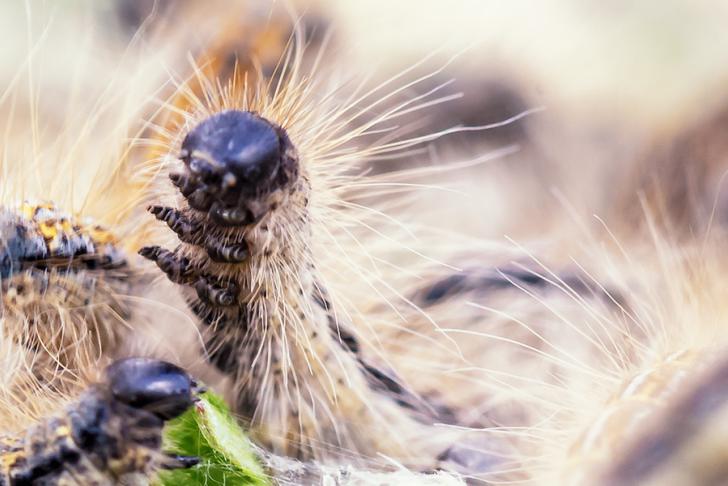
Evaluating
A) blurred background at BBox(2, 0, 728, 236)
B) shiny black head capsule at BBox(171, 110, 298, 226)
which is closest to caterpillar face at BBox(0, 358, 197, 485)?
shiny black head capsule at BBox(171, 110, 298, 226)

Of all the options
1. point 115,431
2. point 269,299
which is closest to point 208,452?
point 115,431

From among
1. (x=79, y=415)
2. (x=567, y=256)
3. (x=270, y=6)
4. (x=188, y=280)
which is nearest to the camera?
(x=79, y=415)

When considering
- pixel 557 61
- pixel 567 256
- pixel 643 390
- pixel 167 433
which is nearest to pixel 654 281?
pixel 567 256

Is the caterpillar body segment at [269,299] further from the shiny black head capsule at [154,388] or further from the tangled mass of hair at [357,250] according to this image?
the shiny black head capsule at [154,388]

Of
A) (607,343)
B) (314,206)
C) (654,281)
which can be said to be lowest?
(607,343)

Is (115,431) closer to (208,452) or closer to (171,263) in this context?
(208,452)

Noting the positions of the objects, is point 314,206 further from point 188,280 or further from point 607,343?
point 607,343

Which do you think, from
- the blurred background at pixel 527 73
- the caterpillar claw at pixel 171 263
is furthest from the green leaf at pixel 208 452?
the blurred background at pixel 527 73
